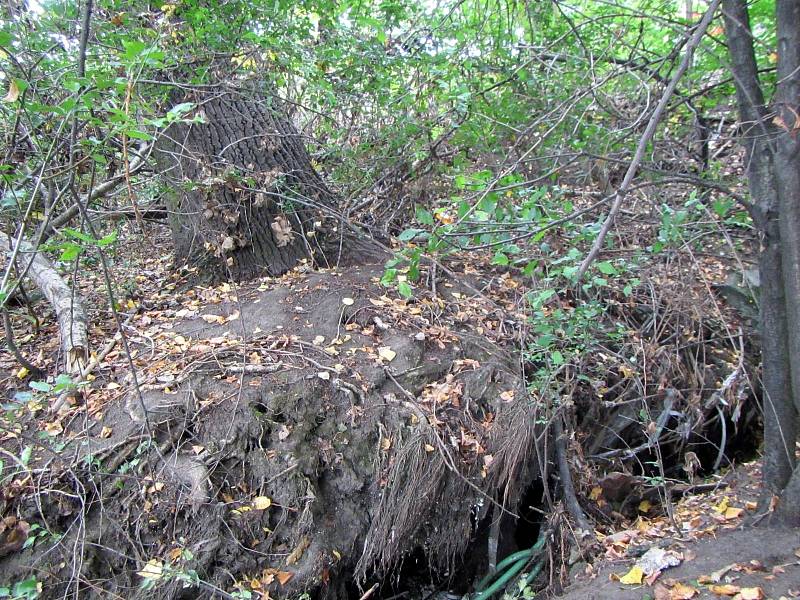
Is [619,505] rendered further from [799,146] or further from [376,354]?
[799,146]

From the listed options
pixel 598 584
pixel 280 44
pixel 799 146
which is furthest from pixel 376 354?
pixel 799 146

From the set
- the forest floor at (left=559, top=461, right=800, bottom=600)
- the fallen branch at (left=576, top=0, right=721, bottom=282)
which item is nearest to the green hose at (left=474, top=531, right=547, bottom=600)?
the forest floor at (left=559, top=461, right=800, bottom=600)

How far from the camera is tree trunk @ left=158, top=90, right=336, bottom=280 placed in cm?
432

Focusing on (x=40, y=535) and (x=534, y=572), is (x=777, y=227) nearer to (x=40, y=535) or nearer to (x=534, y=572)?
(x=534, y=572)

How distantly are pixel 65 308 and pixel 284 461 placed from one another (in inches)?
76.9

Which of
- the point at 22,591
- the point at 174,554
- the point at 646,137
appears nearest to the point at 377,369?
the point at 174,554

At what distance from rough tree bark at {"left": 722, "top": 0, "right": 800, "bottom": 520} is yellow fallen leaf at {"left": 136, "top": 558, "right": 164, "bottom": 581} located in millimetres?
2952

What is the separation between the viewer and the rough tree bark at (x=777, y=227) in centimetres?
231

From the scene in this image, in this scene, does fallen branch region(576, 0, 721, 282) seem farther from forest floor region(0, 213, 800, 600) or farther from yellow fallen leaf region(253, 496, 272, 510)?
yellow fallen leaf region(253, 496, 272, 510)

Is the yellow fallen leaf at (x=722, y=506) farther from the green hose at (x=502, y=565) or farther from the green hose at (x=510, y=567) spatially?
the green hose at (x=502, y=565)

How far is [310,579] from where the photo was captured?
9.83 feet

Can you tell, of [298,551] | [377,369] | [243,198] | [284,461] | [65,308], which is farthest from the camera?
[243,198]

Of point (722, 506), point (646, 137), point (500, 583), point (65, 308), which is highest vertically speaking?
point (65, 308)

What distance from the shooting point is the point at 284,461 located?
10.5 ft
